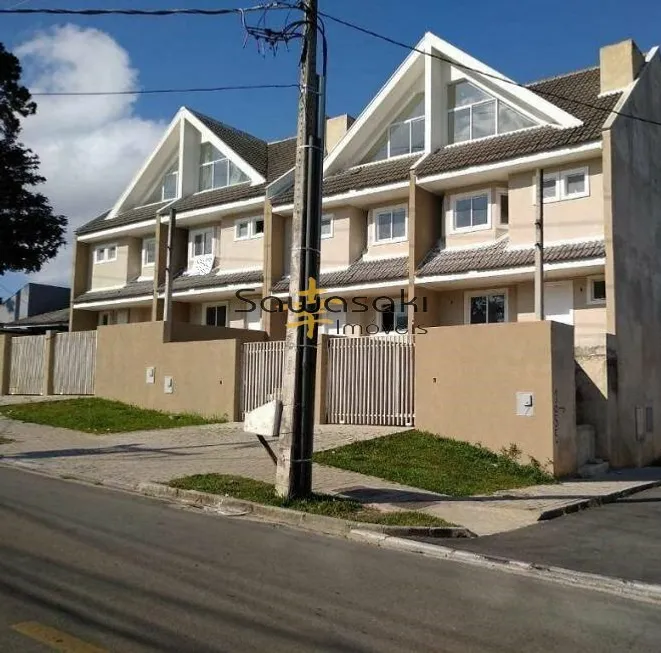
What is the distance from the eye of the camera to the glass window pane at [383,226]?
22688 mm

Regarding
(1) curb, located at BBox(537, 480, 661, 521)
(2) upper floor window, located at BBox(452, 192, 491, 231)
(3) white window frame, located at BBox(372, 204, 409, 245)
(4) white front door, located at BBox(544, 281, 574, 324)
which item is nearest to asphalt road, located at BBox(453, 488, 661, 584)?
(1) curb, located at BBox(537, 480, 661, 521)

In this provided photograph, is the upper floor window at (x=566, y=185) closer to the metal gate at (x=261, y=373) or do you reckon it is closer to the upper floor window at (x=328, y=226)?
the upper floor window at (x=328, y=226)

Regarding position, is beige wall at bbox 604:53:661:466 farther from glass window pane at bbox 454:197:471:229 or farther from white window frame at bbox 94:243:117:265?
white window frame at bbox 94:243:117:265

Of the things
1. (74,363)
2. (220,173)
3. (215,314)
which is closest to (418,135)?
(220,173)

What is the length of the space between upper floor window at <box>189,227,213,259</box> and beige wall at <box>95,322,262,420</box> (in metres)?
5.91

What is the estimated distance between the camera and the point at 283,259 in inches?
961

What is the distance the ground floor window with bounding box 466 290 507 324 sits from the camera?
20.6m

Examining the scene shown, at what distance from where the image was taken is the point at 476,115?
858 inches

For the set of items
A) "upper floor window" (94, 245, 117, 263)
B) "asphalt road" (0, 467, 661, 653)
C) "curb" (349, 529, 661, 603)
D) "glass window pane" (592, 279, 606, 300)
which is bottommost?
"curb" (349, 529, 661, 603)

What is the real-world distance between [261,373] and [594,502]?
30.3 feet

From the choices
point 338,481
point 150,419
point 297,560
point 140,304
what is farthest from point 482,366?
point 140,304

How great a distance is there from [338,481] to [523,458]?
3.93m

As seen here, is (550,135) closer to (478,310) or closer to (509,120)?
(509,120)

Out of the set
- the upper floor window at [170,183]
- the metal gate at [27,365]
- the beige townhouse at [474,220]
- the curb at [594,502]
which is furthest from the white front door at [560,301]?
the metal gate at [27,365]
